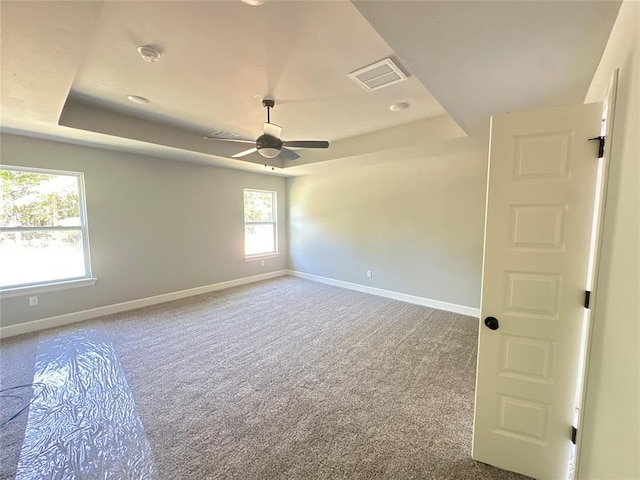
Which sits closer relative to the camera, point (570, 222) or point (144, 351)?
point (570, 222)

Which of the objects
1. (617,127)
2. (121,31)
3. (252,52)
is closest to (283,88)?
(252,52)

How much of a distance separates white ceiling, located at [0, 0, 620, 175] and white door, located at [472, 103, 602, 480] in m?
0.56

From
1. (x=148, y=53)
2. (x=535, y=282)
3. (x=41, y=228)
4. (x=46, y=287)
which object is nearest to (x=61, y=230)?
(x=41, y=228)

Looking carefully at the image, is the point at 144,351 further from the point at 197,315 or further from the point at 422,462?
the point at 422,462

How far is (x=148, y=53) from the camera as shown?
2033mm

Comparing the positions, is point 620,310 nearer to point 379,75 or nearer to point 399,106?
point 379,75

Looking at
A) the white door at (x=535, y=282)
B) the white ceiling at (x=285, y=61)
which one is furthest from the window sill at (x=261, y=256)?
the white door at (x=535, y=282)

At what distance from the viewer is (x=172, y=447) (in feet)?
5.76

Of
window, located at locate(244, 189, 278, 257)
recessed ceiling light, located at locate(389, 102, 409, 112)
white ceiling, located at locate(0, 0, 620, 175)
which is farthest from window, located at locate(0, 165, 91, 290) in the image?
recessed ceiling light, located at locate(389, 102, 409, 112)

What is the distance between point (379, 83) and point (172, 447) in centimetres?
325

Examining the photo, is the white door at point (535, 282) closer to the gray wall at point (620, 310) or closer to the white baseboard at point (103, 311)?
the gray wall at point (620, 310)

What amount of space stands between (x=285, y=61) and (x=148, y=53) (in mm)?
1023

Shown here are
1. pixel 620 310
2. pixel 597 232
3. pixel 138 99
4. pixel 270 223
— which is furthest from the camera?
pixel 270 223

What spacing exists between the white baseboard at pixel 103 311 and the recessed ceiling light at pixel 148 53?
3628 mm
